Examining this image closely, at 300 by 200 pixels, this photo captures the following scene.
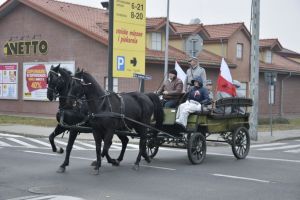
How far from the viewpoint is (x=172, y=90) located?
42.7 feet

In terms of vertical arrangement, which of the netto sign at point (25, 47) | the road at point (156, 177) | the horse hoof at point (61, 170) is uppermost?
the netto sign at point (25, 47)

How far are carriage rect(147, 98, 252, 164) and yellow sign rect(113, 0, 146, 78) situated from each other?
6.79m

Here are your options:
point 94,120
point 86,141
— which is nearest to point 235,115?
point 94,120

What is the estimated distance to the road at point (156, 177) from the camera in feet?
29.5

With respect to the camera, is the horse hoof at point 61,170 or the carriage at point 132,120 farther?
the horse hoof at point 61,170

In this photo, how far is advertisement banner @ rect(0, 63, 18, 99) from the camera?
116 ft

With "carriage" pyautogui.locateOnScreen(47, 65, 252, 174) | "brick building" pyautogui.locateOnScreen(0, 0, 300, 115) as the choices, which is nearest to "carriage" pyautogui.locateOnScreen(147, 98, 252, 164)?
"carriage" pyautogui.locateOnScreen(47, 65, 252, 174)

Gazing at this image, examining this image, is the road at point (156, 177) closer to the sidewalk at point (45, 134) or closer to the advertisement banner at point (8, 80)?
the sidewalk at point (45, 134)

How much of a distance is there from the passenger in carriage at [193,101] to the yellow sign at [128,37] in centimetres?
730

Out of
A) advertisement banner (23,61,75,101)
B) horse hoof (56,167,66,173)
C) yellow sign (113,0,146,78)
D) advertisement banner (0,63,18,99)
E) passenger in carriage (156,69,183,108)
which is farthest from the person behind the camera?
advertisement banner (0,63,18,99)

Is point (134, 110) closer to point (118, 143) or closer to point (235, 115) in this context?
point (235, 115)

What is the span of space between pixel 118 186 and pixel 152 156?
155 inches

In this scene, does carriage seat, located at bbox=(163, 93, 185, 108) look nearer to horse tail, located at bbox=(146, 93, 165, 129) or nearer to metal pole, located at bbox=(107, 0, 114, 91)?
horse tail, located at bbox=(146, 93, 165, 129)

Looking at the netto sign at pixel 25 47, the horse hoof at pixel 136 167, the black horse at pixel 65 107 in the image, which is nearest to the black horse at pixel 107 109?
the horse hoof at pixel 136 167
